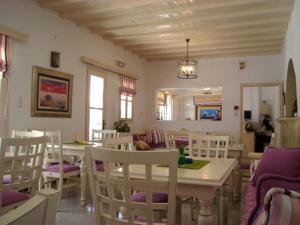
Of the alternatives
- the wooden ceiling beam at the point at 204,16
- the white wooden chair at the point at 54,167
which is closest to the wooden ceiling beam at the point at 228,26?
the wooden ceiling beam at the point at 204,16

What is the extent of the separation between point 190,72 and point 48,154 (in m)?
3.48

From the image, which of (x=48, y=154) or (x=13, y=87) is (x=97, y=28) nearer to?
(x=13, y=87)

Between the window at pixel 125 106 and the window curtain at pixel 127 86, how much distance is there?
97 mm

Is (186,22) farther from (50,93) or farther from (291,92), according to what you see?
(50,93)

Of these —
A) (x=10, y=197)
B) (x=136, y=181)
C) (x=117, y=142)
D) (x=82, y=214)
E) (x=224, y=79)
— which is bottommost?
(x=82, y=214)

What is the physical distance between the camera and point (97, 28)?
224 inches

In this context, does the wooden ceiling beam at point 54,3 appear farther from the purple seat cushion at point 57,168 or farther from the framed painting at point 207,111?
the framed painting at point 207,111

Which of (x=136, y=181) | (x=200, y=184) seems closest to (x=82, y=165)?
(x=200, y=184)

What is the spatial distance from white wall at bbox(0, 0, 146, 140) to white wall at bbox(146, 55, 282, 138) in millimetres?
2338

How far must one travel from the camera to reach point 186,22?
516 centimetres

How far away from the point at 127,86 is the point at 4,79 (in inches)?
140

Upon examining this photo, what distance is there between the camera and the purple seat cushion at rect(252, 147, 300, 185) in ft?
7.36

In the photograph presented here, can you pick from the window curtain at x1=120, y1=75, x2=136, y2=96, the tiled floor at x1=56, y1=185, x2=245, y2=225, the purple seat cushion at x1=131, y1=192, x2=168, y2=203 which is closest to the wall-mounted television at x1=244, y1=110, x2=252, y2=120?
the window curtain at x1=120, y1=75, x2=136, y2=96

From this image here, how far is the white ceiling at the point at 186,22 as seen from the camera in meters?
4.45
